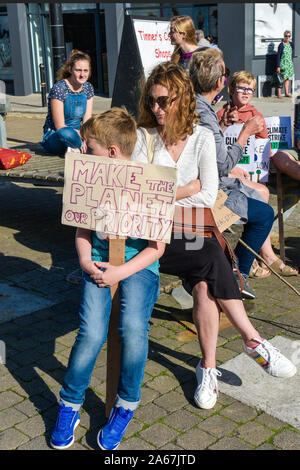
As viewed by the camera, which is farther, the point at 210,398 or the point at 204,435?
the point at 210,398

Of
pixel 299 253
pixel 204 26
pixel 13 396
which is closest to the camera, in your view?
pixel 13 396

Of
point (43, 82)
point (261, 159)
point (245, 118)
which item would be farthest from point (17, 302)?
point (43, 82)

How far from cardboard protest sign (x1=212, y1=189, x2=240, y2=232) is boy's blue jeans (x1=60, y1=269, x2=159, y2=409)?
3.33ft

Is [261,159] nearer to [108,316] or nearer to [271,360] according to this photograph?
[271,360]

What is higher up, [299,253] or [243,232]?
[243,232]

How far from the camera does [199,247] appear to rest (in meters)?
3.58

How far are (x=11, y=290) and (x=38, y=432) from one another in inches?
83.3

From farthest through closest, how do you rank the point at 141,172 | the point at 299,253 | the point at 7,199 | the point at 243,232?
the point at 7,199 → the point at 299,253 → the point at 243,232 → the point at 141,172

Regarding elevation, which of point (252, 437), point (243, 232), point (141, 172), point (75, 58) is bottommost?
point (252, 437)

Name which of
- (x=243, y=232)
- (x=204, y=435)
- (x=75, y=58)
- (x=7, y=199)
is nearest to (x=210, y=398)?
(x=204, y=435)

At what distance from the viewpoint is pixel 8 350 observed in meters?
4.14

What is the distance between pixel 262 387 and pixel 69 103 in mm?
3847

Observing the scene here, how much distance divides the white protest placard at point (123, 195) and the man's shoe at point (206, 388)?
0.89 m

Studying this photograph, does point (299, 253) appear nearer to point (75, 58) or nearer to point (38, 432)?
point (75, 58)
